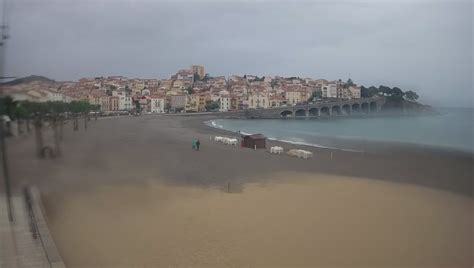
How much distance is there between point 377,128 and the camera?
7.28 m

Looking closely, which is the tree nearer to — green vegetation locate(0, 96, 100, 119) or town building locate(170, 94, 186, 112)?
town building locate(170, 94, 186, 112)

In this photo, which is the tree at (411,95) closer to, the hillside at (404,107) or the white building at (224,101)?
the hillside at (404,107)

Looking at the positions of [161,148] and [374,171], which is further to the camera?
[374,171]

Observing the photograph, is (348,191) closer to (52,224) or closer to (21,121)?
(52,224)

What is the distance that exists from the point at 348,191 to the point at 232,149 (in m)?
2.27

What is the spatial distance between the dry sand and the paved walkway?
22 cm

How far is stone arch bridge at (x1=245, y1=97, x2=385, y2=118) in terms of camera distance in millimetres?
4320

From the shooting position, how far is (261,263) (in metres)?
1.92

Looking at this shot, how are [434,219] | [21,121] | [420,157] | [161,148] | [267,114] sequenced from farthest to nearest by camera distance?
[420,157] < [267,114] < [161,148] < [434,219] < [21,121]

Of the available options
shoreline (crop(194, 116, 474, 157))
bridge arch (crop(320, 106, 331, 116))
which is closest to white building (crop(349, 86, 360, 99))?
bridge arch (crop(320, 106, 331, 116))

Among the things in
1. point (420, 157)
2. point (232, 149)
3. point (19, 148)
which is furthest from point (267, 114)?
point (19, 148)

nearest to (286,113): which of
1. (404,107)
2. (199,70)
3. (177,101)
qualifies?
(404,107)

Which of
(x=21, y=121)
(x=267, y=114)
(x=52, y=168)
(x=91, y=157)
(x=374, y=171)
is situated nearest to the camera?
(x=21, y=121)

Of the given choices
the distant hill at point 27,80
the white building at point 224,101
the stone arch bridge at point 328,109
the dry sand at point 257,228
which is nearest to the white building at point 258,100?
the stone arch bridge at point 328,109
